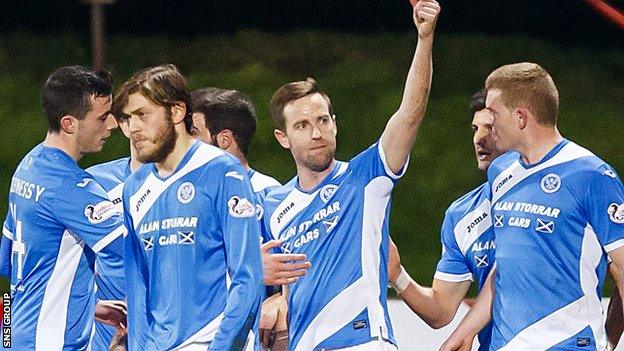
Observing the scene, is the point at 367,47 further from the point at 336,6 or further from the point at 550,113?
the point at 550,113

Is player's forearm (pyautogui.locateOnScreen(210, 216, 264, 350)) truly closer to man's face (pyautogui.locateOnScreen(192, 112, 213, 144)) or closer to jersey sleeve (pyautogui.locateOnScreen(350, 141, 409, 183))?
jersey sleeve (pyautogui.locateOnScreen(350, 141, 409, 183))

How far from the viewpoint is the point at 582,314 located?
15.9ft

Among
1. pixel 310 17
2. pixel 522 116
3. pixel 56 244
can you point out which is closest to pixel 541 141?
pixel 522 116

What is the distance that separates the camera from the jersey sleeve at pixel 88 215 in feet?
17.1

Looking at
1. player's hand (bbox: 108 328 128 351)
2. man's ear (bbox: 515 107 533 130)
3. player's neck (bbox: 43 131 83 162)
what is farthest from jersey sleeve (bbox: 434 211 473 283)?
player's neck (bbox: 43 131 83 162)

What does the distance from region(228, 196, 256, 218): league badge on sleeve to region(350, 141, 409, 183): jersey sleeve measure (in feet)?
2.73

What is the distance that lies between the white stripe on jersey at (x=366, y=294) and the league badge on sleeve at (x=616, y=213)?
0.84 meters

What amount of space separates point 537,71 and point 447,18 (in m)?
11.0

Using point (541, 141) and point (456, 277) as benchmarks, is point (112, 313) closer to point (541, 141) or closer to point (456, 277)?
point (456, 277)

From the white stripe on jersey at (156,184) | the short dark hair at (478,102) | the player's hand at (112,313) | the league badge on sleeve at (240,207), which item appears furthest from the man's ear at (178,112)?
the short dark hair at (478,102)

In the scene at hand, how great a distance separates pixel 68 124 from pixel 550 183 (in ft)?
6.23

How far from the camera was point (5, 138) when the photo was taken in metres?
13.6

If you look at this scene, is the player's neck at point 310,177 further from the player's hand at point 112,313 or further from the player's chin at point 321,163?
the player's hand at point 112,313

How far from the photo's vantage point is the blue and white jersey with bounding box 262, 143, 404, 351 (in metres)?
5.06
